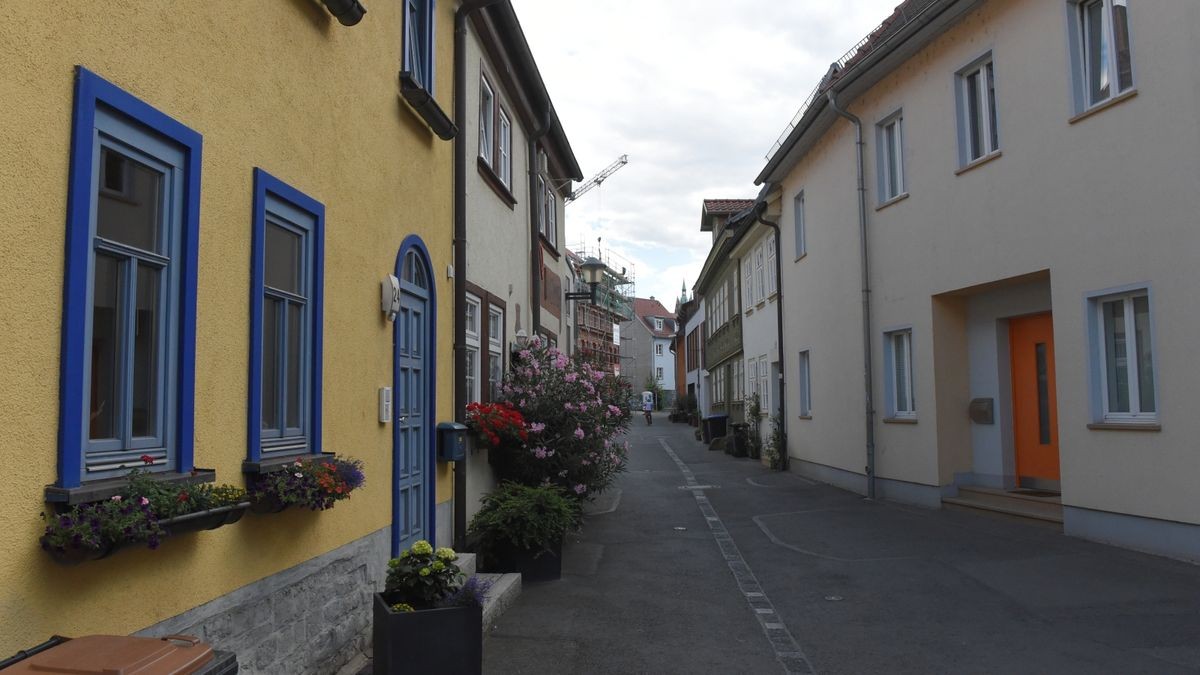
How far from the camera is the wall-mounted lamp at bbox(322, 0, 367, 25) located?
5.36 m

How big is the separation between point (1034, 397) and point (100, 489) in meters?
11.0

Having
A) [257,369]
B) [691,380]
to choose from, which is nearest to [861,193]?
[257,369]

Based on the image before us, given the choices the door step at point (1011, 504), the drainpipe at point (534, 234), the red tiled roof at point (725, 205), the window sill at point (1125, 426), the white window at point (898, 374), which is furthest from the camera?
the red tiled roof at point (725, 205)

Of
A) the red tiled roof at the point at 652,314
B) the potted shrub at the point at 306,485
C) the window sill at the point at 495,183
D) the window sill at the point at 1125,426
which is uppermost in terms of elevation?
the red tiled roof at the point at 652,314

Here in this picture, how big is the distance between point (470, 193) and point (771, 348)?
13.6 m

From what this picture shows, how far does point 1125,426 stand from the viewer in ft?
29.2

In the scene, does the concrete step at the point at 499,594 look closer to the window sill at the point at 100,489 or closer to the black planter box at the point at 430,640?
the black planter box at the point at 430,640

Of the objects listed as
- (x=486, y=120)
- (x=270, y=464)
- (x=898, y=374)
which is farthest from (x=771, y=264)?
(x=270, y=464)

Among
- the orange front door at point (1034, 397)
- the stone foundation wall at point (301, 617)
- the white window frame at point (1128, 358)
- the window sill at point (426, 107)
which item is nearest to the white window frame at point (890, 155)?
the orange front door at point (1034, 397)

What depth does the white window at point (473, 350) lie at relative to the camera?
31.6 feet

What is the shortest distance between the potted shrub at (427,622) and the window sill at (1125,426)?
693cm

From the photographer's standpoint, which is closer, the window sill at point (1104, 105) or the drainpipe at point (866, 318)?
the window sill at point (1104, 105)

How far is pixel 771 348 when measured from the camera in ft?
71.2

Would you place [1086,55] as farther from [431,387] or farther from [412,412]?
[412,412]
